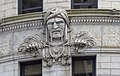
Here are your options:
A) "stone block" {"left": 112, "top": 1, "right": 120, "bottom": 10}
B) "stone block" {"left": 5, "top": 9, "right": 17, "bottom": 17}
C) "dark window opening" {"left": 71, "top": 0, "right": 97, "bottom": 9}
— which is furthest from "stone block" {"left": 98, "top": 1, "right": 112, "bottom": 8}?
"stone block" {"left": 5, "top": 9, "right": 17, "bottom": 17}

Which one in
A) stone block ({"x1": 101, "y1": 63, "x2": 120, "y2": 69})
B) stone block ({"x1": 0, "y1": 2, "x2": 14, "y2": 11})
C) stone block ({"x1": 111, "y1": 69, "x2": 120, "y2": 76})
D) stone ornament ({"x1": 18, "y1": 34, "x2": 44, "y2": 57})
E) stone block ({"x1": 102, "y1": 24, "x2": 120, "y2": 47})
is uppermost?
stone block ({"x1": 0, "y1": 2, "x2": 14, "y2": 11})

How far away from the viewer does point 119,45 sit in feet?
124

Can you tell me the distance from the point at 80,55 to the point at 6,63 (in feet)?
10.7

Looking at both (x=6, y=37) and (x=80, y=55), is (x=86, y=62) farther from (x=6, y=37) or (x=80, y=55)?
(x=6, y=37)

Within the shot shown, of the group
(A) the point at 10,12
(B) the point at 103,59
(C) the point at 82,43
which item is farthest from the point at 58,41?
(A) the point at 10,12

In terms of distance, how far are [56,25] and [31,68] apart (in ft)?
7.28

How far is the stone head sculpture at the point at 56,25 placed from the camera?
37719 millimetres

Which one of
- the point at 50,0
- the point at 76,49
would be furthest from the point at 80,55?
the point at 50,0

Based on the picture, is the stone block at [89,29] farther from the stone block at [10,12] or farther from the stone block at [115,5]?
the stone block at [10,12]

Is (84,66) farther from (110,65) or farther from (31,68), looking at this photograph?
(31,68)

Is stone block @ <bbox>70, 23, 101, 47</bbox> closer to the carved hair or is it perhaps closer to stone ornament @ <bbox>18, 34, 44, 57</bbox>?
the carved hair

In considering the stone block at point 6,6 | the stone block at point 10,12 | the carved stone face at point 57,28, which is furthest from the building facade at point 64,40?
the stone block at point 6,6

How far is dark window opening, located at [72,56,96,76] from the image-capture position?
37.8m

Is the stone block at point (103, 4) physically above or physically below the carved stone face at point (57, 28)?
above
